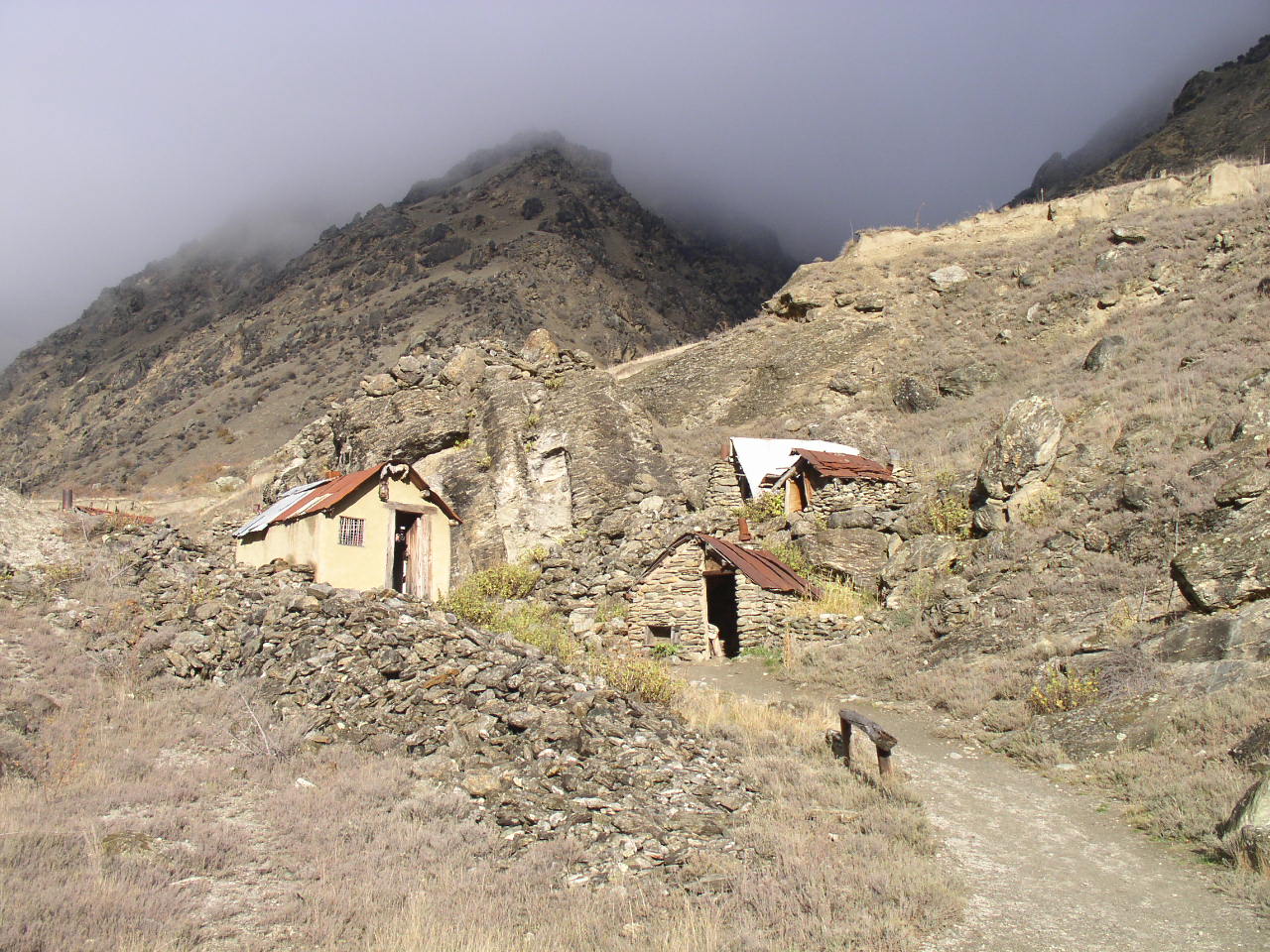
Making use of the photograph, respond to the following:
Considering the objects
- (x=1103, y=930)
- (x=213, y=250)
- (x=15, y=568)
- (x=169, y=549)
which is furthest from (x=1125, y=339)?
(x=213, y=250)

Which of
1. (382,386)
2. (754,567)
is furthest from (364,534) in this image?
(382,386)

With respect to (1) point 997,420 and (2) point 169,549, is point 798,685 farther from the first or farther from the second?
(1) point 997,420

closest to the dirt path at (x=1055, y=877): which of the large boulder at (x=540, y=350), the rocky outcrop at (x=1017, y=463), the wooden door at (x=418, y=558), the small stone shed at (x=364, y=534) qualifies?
the rocky outcrop at (x=1017, y=463)

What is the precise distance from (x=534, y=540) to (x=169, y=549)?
1014 centimetres

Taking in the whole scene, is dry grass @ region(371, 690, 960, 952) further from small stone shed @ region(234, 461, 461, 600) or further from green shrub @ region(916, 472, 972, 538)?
green shrub @ region(916, 472, 972, 538)

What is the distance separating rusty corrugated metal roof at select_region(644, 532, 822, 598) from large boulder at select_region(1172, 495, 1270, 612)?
8066mm

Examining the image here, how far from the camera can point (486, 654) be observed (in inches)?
453

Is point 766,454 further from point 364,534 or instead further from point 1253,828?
point 1253,828

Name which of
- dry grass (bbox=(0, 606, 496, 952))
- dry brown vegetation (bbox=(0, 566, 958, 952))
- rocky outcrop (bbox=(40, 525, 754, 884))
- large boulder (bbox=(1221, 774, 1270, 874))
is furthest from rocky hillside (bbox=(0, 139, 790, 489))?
large boulder (bbox=(1221, 774, 1270, 874))

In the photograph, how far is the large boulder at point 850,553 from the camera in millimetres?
19938

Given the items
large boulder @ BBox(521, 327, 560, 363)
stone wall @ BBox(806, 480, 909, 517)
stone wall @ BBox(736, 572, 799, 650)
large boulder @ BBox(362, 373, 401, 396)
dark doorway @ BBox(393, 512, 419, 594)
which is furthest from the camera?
large boulder @ BBox(521, 327, 560, 363)

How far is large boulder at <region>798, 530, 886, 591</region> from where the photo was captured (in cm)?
1994

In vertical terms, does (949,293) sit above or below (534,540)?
above

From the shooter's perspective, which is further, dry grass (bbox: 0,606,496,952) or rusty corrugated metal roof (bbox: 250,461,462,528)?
rusty corrugated metal roof (bbox: 250,461,462,528)
